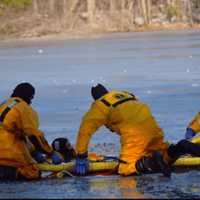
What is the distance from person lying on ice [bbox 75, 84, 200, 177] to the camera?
9773 mm

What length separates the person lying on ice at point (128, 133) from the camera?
32.1 ft

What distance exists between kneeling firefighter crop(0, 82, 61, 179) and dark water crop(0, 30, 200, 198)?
17 cm

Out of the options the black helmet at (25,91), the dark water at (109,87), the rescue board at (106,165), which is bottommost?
the dark water at (109,87)

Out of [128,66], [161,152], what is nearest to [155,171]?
[161,152]

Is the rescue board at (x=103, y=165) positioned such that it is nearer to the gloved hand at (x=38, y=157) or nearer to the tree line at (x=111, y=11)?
the gloved hand at (x=38, y=157)

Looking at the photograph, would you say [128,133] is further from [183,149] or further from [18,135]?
[18,135]

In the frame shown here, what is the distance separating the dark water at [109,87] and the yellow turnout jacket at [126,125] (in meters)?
0.27

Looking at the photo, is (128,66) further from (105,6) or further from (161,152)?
(105,6)

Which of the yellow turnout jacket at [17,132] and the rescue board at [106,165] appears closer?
the yellow turnout jacket at [17,132]

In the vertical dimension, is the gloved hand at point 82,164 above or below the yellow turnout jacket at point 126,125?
below

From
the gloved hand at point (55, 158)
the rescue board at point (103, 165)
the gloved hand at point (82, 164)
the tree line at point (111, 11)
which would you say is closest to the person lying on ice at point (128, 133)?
the gloved hand at point (82, 164)

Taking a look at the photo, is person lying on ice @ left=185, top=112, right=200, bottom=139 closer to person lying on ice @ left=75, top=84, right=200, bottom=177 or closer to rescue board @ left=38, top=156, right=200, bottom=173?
rescue board @ left=38, top=156, right=200, bottom=173

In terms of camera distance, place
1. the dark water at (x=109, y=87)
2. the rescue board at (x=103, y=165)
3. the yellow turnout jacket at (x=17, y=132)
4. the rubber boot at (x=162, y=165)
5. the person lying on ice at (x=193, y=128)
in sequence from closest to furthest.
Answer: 1. the dark water at (x=109, y=87)
2. the rubber boot at (x=162, y=165)
3. the yellow turnout jacket at (x=17, y=132)
4. the rescue board at (x=103, y=165)
5. the person lying on ice at (x=193, y=128)

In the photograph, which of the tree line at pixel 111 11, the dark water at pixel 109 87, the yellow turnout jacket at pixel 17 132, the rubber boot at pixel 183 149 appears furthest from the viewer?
the tree line at pixel 111 11
